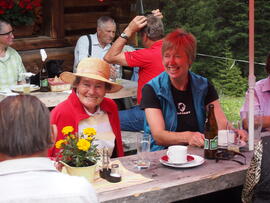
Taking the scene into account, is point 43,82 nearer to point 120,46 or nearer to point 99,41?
point 120,46

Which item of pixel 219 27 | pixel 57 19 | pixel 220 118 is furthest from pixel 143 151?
pixel 219 27

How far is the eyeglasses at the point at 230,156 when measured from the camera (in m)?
A: 3.31

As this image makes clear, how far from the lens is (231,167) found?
10.5 ft

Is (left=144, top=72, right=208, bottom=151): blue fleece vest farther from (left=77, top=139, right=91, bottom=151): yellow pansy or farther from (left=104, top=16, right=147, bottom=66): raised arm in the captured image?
(left=104, top=16, right=147, bottom=66): raised arm

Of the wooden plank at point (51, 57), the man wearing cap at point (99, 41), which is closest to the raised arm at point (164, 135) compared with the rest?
the man wearing cap at point (99, 41)

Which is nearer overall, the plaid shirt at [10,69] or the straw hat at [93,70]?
the straw hat at [93,70]

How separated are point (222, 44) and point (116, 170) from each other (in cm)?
894

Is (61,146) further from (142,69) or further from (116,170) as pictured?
(142,69)

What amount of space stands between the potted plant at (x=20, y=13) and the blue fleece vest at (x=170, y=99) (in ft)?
13.5

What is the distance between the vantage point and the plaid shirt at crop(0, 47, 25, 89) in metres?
6.35

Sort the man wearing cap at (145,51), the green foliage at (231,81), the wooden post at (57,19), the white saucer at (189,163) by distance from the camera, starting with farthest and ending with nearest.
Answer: the green foliage at (231,81) → the wooden post at (57,19) → the man wearing cap at (145,51) → the white saucer at (189,163)

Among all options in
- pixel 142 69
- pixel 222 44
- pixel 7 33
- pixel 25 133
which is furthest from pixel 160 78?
pixel 222 44

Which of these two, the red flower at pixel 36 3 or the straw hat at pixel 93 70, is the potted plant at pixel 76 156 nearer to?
the straw hat at pixel 93 70

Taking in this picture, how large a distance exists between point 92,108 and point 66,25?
4699mm
